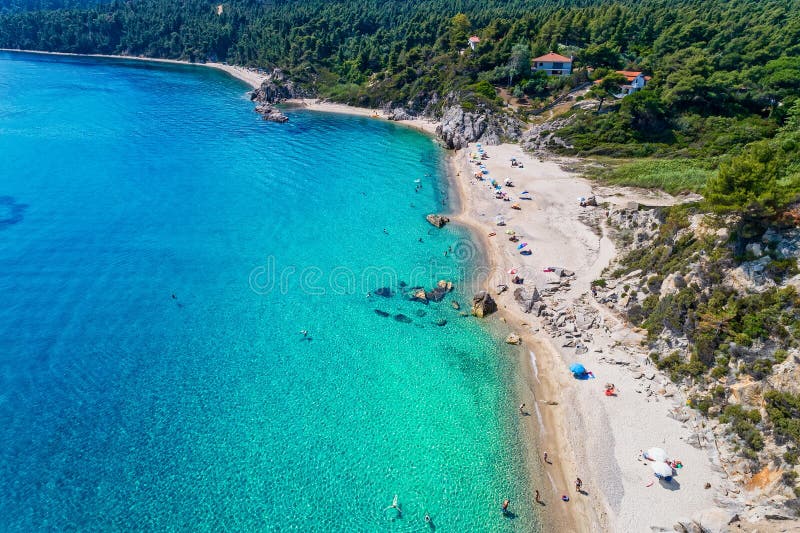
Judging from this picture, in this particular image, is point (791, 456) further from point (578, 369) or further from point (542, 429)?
point (542, 429)

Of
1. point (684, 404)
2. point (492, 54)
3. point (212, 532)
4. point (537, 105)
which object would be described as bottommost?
point (212, 532)

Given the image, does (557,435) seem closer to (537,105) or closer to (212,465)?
(212,465)

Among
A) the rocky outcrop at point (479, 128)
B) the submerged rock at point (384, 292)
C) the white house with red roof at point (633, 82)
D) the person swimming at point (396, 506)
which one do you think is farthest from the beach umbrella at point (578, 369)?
the white house with red roof at point (633, 82)

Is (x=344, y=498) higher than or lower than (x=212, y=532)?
higher

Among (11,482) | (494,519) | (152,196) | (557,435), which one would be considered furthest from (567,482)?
(152,196)

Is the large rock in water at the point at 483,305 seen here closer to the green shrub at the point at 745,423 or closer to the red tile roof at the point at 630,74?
the green shrub at the point at 745,423

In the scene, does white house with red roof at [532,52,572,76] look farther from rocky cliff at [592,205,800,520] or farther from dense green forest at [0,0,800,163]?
rocky cliff at [592,205,800,520]
